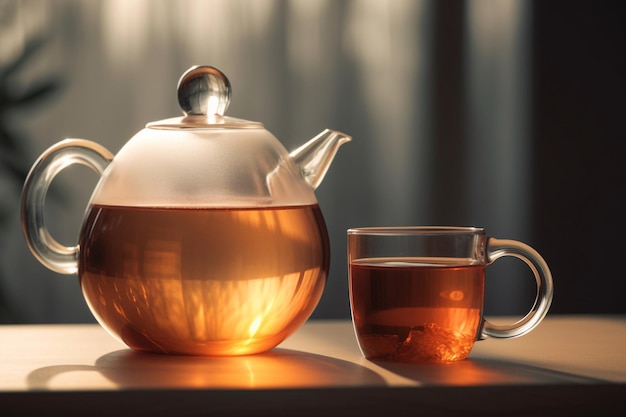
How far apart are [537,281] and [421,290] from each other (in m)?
0.10

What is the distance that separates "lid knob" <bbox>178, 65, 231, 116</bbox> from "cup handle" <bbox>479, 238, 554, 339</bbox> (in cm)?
23

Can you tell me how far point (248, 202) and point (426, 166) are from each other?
2.01 m

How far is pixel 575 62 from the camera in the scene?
8.59 ft

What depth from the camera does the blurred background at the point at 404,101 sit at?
8.14ft

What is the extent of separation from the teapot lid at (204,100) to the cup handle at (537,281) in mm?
209

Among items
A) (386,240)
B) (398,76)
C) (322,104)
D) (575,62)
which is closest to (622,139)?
(575,62)

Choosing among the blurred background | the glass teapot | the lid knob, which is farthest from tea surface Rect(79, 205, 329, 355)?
the blurred background

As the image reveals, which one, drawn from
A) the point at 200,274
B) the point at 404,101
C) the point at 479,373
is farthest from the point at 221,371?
the point at 404,101

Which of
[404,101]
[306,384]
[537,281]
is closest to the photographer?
[306,384]

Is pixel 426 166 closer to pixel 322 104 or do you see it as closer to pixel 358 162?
pixel 358 162

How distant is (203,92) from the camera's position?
67cm

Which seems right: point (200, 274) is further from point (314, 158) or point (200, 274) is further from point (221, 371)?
point (314, 158)

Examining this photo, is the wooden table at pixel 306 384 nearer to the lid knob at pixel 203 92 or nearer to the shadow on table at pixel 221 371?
the shadow on table at pixel 221 371

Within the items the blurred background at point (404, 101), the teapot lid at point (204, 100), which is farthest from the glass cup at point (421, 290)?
the blurred background at point (404, 101)
